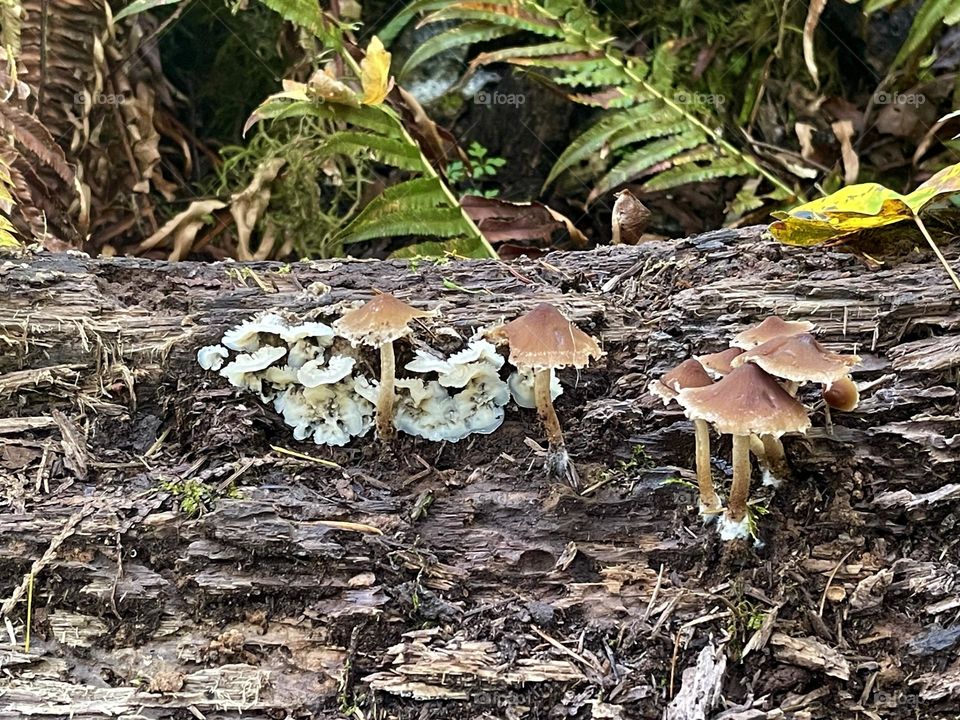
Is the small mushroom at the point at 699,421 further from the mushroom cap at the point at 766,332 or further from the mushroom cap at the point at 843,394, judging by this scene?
the mushroom cap at the point at 843,394

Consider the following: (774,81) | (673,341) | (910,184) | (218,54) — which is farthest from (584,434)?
(218,54)

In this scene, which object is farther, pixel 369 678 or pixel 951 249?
pixel 951 249

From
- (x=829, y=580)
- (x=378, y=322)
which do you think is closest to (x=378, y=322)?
(x=378, y=322)

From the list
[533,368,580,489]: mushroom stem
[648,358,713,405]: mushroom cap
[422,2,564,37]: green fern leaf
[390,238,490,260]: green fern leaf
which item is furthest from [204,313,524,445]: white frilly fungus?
[422,2,564,37]: green fern leaf

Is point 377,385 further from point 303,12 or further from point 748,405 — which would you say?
point 303,12

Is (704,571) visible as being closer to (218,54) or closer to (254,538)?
(254,538)

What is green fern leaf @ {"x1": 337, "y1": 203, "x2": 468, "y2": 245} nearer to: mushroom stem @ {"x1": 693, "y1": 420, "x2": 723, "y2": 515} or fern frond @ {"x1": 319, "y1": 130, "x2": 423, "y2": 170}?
fern frond @ {"x1": 319, "y1": 130, "x2": 423, "y2": 170}

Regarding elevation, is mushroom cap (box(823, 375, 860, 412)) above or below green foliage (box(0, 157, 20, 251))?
below
